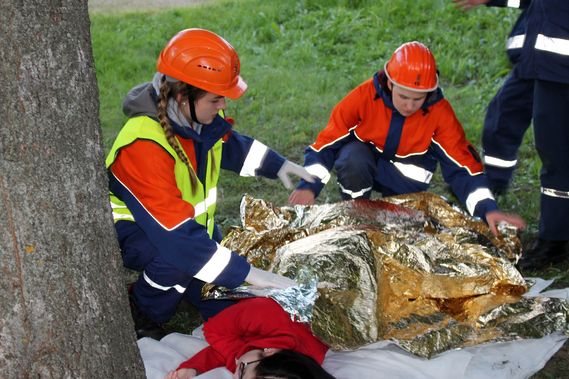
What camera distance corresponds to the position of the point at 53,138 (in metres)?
2.26

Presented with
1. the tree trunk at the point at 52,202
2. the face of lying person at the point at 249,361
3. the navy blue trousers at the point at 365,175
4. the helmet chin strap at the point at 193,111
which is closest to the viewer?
the tree trunk at the point at 52,202

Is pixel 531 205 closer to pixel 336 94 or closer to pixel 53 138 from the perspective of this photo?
pixel 336 94

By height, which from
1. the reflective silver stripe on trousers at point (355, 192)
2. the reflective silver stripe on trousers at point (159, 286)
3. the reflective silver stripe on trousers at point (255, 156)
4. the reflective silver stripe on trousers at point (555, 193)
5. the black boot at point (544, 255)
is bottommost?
the black boot at point (544, 255)

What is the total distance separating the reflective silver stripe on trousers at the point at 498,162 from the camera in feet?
15.8

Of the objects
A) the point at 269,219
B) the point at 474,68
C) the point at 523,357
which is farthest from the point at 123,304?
the point at 474,68

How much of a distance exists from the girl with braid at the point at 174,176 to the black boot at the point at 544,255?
1544 mm

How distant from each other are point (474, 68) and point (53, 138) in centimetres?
540

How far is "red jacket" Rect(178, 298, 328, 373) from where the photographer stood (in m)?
3.08

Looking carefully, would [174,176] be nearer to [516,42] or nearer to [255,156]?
[255,156]

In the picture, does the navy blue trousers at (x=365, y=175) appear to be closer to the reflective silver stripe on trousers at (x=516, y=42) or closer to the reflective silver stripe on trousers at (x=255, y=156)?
the reflective silver stripe on trousers at (x=255, y=156)

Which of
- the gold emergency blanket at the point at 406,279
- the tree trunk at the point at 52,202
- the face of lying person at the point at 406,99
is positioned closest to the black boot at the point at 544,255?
the gold emergency blanket at the point at 406,279

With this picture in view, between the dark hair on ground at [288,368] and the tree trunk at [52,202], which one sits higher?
the tree trunk at [52,202]

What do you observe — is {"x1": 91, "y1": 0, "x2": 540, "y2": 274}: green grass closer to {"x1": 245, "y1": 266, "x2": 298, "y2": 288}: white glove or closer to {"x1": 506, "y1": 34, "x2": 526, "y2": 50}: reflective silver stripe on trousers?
{"x1": 506, "y1": 34, "x2": 526, "y2": 50}: reflective silver stripe on trousers

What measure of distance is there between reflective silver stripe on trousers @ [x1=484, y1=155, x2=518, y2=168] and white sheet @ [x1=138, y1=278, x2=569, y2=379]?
1640 mm
